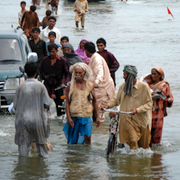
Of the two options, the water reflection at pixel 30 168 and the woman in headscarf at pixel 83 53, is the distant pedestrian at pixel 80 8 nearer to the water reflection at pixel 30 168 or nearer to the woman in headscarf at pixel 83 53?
the woman in headscarf at pixel 83 53

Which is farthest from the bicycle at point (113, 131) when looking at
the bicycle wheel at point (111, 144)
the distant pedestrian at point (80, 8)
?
the distant pedestrian at point (80, 8)

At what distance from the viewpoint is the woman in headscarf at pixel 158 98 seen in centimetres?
752

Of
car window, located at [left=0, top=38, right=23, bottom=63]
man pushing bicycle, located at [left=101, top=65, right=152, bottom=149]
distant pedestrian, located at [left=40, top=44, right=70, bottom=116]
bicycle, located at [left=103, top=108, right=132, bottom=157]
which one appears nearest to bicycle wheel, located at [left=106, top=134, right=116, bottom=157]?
bicycle, located at [left=103, top=108, right=132, bottom=157]

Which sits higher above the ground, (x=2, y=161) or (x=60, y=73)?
(x=60, y=73)

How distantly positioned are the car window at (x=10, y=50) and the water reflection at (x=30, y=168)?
183 inches

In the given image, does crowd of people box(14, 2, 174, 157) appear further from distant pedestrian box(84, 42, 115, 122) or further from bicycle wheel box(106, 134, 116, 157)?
distant pedestrian box(84, 42, 115, 122)

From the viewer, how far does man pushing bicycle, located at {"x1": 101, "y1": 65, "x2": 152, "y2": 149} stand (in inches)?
272

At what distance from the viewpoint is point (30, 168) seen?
251 inches

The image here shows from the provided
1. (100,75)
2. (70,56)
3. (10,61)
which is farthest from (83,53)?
(100,75)

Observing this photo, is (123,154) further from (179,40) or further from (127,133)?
(179,40)

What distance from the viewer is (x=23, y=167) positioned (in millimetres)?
6414

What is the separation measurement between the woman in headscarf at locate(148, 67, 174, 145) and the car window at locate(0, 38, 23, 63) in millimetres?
4101

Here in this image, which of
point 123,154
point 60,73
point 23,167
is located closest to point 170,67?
point 60,73

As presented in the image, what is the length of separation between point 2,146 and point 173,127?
373cm
